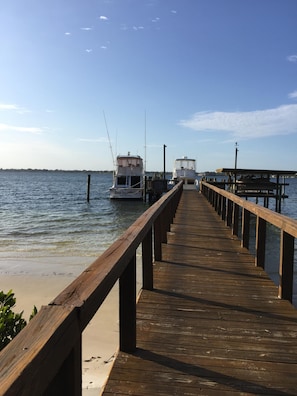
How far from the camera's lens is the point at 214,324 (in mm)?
3391

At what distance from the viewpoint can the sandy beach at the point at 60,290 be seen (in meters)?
4.73

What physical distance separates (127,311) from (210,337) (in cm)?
81

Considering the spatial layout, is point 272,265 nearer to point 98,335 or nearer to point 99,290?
point 98,335

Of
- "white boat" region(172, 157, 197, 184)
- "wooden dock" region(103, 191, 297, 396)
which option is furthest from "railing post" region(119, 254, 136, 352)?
"white boat" region(172, 157, 197, 184)

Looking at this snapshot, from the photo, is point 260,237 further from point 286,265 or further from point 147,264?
point 147,264

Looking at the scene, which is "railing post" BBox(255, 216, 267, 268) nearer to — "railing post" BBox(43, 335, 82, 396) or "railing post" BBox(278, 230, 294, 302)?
"railing post" BBox(278, 230, 294, 302)

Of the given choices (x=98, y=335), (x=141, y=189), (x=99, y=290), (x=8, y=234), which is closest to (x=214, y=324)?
(x=99, y=290)

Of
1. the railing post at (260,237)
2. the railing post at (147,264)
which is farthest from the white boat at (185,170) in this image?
the railing post at (147,264)

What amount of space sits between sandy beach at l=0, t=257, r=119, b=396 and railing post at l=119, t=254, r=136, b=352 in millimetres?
303

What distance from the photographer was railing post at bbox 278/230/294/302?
13.0 ft

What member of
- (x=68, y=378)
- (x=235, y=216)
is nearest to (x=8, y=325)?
(x=68, y=378)

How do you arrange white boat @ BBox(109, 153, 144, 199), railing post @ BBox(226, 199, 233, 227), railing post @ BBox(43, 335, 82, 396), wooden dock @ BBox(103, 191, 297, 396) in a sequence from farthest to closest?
white boat @ BBox(109, 153, 144, 199) < railing post @ BBox(226, 199, 233, 227) < wooden dock @ BBox(103, 191, 297, 396) < railing post @ BBox(43, 335, 82, 396)

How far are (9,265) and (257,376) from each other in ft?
33.0

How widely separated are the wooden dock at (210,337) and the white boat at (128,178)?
3000cm
